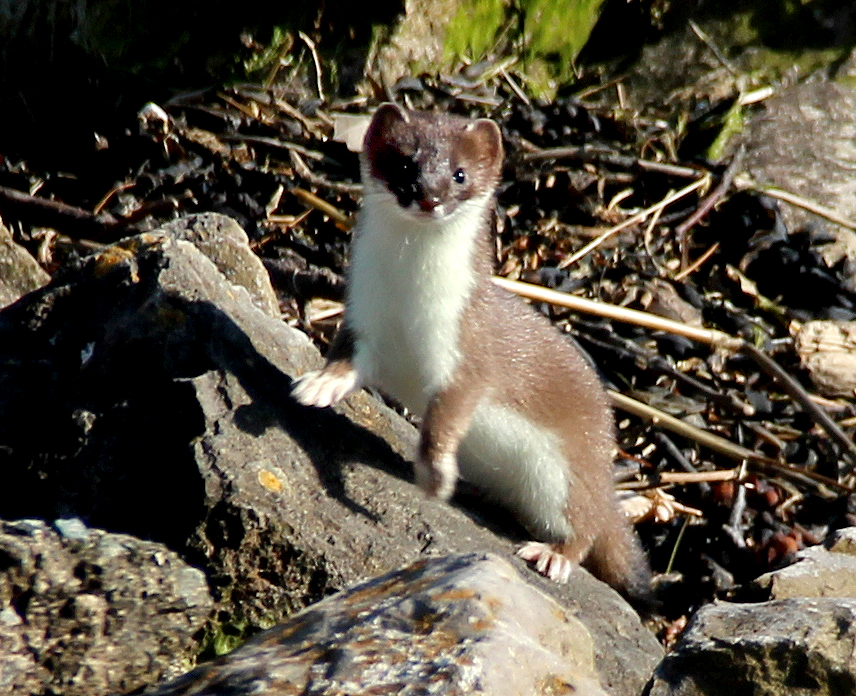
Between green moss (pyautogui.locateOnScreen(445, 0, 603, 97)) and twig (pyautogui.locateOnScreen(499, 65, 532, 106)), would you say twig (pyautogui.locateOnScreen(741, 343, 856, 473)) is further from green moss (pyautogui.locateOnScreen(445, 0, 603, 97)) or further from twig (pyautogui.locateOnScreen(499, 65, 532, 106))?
green moss (pyautogui.locateOnScreen(445, 0, 603, 97))

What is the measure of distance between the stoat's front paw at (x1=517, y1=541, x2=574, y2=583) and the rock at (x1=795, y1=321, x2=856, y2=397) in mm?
2106

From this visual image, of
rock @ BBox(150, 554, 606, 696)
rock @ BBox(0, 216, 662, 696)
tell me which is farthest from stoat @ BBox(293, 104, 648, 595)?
rock @ BBox(150, 554, 606, 696)

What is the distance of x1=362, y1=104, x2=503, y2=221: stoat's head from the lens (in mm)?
3674

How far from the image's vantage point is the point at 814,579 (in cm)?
379

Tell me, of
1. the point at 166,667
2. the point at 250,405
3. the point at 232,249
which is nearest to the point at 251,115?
the point at 232,249

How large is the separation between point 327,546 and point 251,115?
9.67ft

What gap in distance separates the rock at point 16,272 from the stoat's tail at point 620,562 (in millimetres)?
2097

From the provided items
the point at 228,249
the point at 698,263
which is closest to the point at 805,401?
the point at 698,263

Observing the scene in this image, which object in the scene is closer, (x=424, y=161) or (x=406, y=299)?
(x=424, y=161)

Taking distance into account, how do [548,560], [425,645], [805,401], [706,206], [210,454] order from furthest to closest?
[706,206] → [805,401] → [548,560] → [210,454] → [425,645]

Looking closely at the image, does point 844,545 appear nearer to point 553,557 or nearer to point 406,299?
point 553,557

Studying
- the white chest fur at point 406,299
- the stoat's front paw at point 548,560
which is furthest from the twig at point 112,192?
the stoat's front paw at point 548,560

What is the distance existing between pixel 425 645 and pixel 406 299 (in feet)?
5.08

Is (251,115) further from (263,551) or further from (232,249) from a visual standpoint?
(263,551)
